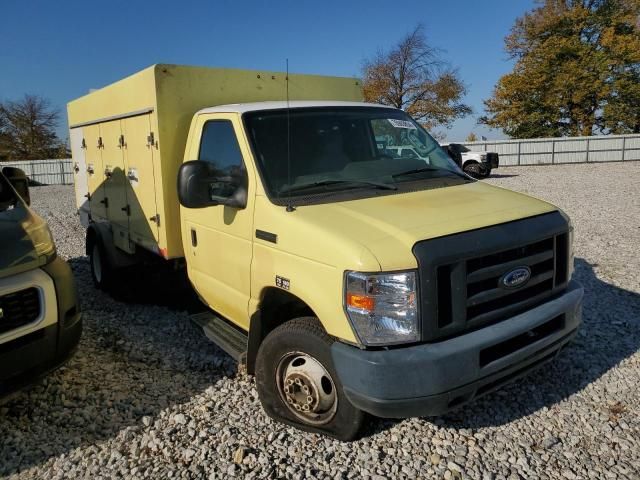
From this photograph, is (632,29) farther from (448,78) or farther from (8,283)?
(8,283)

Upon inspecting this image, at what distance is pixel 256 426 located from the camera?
146 inches

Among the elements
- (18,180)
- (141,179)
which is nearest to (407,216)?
(141,179)

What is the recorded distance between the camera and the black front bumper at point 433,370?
282cm

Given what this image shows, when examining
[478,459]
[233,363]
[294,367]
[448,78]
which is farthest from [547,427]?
[448,78]

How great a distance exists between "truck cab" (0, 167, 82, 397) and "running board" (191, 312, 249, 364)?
3.39ft

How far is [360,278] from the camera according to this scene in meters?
2.86

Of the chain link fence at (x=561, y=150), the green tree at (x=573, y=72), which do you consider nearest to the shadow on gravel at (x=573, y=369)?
the chain link fence at (x=561, y=150)

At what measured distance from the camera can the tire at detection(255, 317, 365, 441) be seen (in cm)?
321

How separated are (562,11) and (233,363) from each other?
42.5 m

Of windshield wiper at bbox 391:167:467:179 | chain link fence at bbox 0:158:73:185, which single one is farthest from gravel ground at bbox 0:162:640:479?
chain link fence at bbox 0:158:73:185

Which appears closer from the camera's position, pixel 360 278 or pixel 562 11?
pixel 360 278

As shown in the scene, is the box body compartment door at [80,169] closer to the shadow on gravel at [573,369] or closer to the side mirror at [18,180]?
the side mirror at [18,180]

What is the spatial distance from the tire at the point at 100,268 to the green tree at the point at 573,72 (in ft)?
124

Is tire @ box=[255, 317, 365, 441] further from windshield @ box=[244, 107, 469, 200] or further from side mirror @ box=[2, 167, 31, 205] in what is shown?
side mirror @ box=[2, 167, 31, 205]
